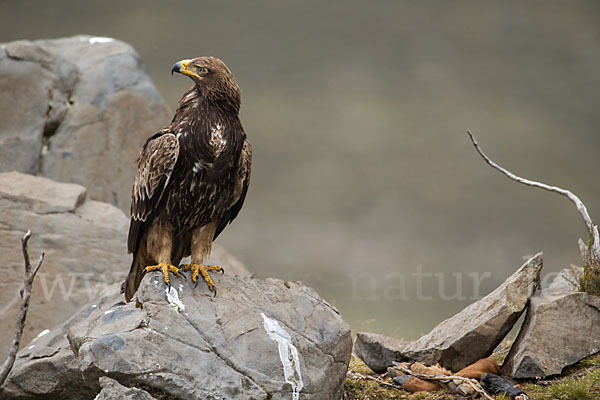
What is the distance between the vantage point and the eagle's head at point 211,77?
178 inches

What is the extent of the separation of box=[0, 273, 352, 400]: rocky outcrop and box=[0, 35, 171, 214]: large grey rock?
4.42 m

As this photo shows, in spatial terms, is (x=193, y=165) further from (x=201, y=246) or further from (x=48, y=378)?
(x=48, y=378)

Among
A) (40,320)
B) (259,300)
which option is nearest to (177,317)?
(259,300)

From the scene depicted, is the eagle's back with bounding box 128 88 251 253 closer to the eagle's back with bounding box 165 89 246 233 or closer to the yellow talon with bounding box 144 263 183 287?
the eagle's back with bounding box 165 89 246 233

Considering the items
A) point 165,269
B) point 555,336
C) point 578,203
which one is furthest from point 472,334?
point 165,269

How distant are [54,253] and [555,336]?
4511 mm

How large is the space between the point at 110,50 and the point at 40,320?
3930mm

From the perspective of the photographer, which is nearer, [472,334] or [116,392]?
[116,392]

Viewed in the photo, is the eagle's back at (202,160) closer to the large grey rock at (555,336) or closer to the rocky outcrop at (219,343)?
the rocky outcrop at (219,343)

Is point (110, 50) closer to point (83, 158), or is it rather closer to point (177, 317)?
point (83, 158)

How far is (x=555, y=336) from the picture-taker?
478 cm

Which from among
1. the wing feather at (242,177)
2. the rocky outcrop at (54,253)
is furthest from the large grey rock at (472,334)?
the rocky outcrop at (54,253)

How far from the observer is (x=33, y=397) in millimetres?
4996

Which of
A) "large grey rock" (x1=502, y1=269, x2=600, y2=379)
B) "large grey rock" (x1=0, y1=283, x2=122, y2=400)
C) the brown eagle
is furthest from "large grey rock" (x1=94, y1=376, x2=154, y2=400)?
"large grey rock" (x1=502, y1=269, x2=600, y2=379)
